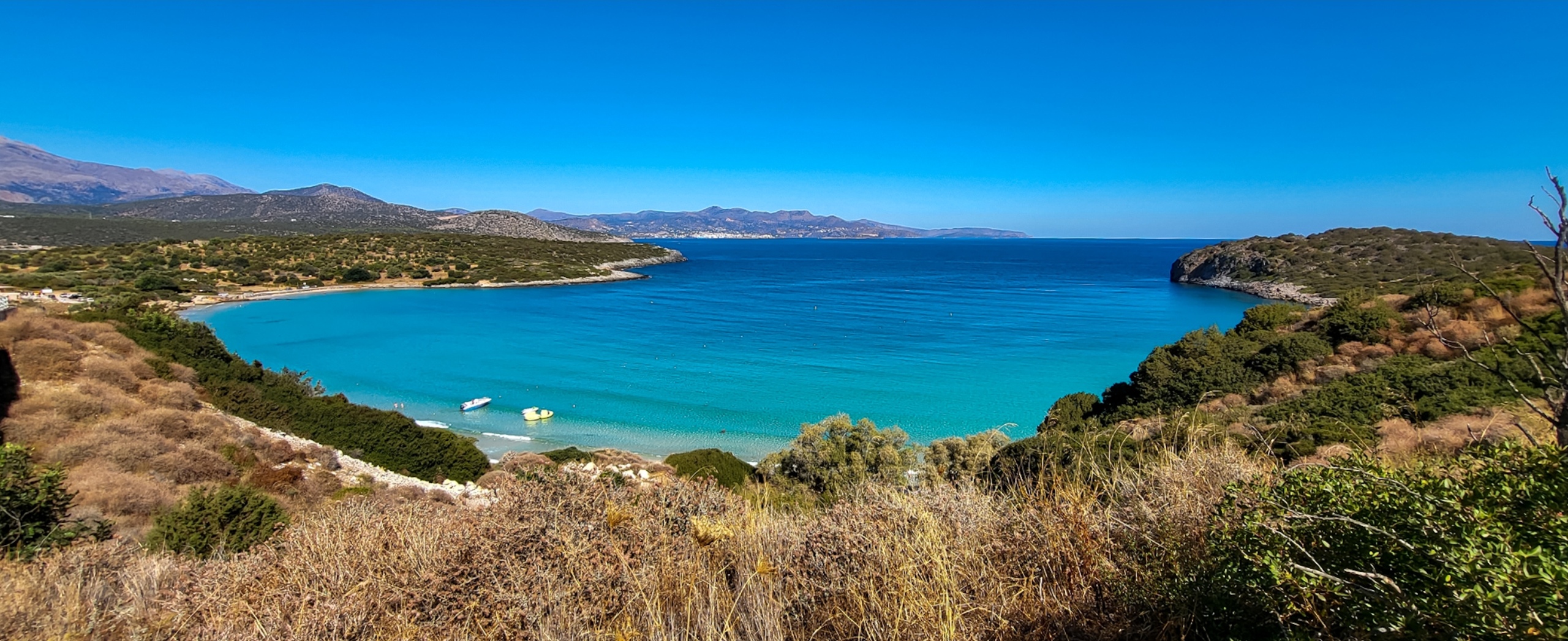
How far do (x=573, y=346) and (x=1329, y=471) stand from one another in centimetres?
3439

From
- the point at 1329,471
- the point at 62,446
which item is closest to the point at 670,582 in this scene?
the point at 1329,471

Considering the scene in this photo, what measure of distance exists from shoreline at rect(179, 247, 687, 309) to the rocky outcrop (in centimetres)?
6809

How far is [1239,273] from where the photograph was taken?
6956 cm

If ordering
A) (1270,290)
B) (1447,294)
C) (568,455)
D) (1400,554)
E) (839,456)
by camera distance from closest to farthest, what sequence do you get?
(1400,554)
(839,456)
(1447,294)
(568,455)
(1270,290)

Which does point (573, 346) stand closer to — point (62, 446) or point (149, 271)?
point (62, 446)

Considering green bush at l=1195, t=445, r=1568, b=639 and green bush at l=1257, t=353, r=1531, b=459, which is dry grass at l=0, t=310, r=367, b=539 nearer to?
green bush at l=1195, t=445, r=1568, b=639

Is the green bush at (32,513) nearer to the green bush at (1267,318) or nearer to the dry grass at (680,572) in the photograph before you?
the dry grass at (680,572)

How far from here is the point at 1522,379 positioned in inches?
81.0

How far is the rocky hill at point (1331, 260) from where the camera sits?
178ft

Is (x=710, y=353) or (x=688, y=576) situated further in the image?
(x=710, y=353)

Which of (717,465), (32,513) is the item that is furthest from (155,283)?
(32,513)

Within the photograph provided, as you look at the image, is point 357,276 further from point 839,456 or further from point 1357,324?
point 1357,324

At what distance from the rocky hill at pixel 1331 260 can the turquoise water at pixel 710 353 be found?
5.17m

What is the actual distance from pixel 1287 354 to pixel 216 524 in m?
20.0
